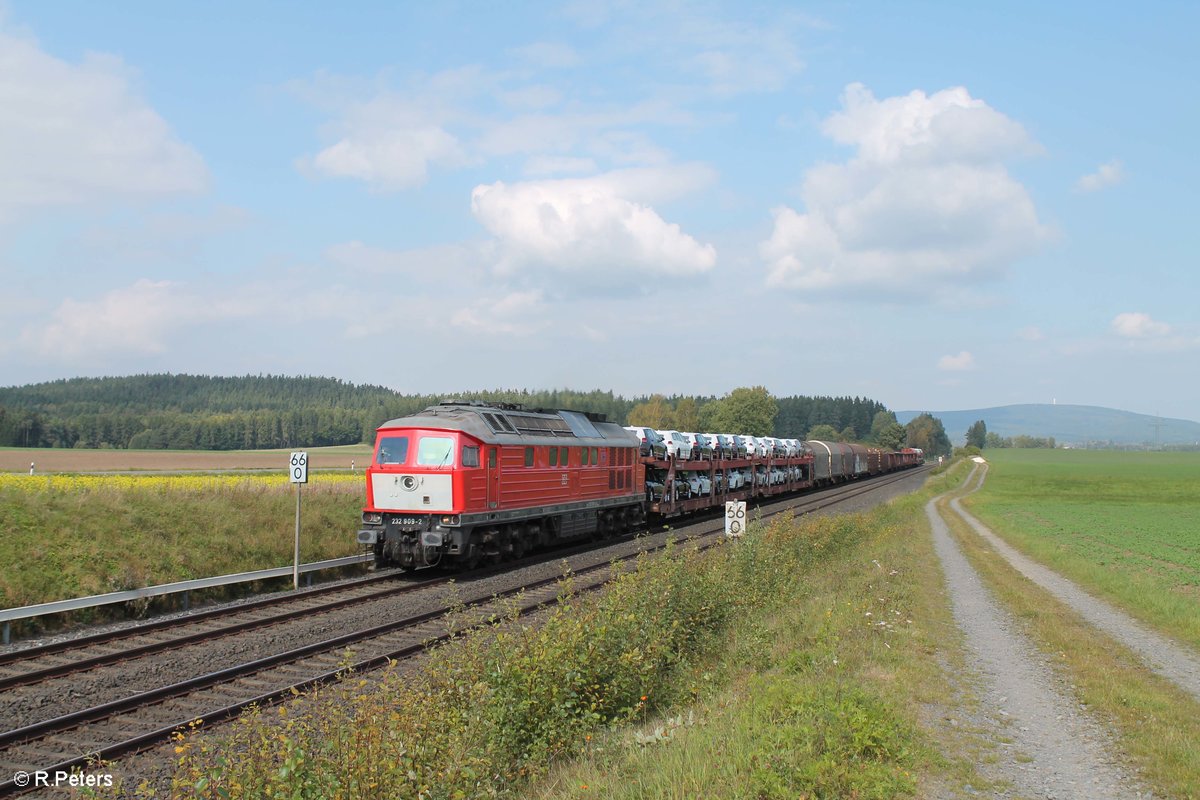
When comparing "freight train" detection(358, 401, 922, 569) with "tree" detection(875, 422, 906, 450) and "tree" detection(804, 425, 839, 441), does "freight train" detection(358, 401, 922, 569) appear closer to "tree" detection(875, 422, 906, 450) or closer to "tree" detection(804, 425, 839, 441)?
"tree" detection(804, 425, 839, 441)

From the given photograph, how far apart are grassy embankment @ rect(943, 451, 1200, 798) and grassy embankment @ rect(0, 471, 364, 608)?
670 inches

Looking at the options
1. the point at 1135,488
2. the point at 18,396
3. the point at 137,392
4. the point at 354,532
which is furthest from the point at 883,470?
the point at 18,396

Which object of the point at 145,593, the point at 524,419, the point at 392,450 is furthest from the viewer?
the point at 524,419

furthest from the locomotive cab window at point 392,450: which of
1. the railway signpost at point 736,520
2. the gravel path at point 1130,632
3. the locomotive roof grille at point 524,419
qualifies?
the gravel path at point 1130,632

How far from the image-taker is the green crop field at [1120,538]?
1759 centimetres

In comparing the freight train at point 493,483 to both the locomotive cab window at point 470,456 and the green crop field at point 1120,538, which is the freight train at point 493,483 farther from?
the green crop field at point 1120,538

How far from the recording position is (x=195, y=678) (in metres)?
11.1

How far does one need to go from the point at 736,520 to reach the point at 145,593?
39.0 feet

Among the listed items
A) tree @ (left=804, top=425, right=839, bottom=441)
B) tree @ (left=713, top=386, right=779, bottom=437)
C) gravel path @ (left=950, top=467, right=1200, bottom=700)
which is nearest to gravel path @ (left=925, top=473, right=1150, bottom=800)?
gravel path @ (left=950, top=467, right=1200, bottom=700)

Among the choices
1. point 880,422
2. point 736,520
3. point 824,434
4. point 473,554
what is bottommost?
point 473,554

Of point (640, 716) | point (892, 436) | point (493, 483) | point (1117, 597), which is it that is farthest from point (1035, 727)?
point (892, 436)

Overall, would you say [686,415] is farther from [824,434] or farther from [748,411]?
[824,434]

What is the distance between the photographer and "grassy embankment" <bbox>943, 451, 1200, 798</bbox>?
8102 mm

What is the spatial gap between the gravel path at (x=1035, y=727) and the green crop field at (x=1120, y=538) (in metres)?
3.95
